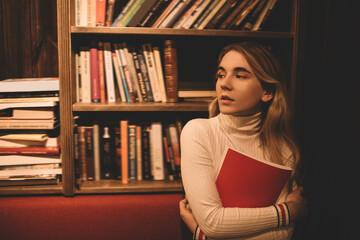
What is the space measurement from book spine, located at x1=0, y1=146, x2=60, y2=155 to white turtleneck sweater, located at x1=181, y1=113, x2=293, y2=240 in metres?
0.69

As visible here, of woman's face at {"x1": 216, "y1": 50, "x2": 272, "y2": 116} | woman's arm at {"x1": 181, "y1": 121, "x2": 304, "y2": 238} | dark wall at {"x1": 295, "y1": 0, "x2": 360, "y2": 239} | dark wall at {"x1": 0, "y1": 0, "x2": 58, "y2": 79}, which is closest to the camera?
woman's arm at {"x1": 181, "y1": 121, "x2": 304, "y2": 238}

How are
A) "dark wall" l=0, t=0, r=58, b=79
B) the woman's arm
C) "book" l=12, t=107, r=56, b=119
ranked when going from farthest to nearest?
"dark wall" l=0, t=0, r=58, b=79 < "book" l=12, t=107, r=56, b=119 < the woman's arm

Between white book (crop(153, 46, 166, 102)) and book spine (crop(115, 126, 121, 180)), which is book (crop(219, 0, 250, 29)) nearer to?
white book (crop(153, 46, 166, 102))

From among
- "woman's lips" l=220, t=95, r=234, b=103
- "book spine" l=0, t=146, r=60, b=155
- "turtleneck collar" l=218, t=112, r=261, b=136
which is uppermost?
"woman's lips" l=220, t=95, r=234, b=103

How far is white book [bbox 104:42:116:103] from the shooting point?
1.43m

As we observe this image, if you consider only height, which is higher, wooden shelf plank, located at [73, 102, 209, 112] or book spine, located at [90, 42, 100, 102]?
book spine, located at [90, 42, 100, 102]

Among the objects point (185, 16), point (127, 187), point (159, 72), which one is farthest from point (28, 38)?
point (127, 187)

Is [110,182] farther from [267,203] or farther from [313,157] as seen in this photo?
[313,157]

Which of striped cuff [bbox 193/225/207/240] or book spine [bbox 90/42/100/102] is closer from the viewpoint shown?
striped cuff [bbox 193/225/207/240]

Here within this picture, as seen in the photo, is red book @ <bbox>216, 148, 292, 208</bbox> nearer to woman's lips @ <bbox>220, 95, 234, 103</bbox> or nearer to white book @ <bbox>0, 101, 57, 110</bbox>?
woman's lips @ <bbox>220, 95, 234, 103</bbox>

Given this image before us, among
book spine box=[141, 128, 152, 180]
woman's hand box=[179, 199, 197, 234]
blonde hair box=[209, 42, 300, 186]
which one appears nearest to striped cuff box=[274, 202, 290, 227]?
blonde hair box=[209, 42, 300, 186]

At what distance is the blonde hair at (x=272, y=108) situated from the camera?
1.07 meters

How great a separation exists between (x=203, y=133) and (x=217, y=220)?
29cm

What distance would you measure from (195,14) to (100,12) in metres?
0.44
